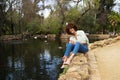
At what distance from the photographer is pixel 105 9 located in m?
68.3

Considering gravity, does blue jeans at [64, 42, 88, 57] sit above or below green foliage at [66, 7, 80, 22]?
below

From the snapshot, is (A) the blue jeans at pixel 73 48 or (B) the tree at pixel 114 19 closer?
(A) the blue jeans at pixel 73 48

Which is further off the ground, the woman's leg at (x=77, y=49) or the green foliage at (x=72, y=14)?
the green foliage at (x=72, y=14)

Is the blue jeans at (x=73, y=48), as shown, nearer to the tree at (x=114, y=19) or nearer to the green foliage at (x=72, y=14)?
the green foliage at (x=72, y=14)

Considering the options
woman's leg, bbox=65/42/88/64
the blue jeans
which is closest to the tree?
woman's leg, bbox=65/42/88/64

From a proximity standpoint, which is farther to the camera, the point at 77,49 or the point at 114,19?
the point at 114,19

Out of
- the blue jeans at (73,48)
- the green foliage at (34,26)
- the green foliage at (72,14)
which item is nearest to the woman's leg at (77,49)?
the blue jeans at (73,48)

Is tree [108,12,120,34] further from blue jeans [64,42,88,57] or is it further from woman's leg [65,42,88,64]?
blue jeans [64,42,88,57]

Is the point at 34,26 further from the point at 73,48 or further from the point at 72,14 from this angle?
the point at 73,48

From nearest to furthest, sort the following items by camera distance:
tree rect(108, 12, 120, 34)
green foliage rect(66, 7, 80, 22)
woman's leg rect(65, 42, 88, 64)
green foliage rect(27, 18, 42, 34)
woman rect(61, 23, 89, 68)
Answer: woman's leg rect(65, 42, 88, 64)
woman rect(61, 23, 89, 68)
green foliage rect(66, 7, 80, 22)
green foliage rect(27, 18, 42, 34)
tree rect(108, 12, 120, 34)

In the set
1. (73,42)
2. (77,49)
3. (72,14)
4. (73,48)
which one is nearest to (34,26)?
(72,14)

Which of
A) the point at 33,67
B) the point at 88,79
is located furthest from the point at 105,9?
the point at 88,79

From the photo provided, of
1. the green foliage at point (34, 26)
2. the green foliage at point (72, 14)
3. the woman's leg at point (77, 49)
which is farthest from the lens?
the green foliage at point (34, 26)

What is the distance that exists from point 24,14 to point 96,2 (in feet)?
49.2
